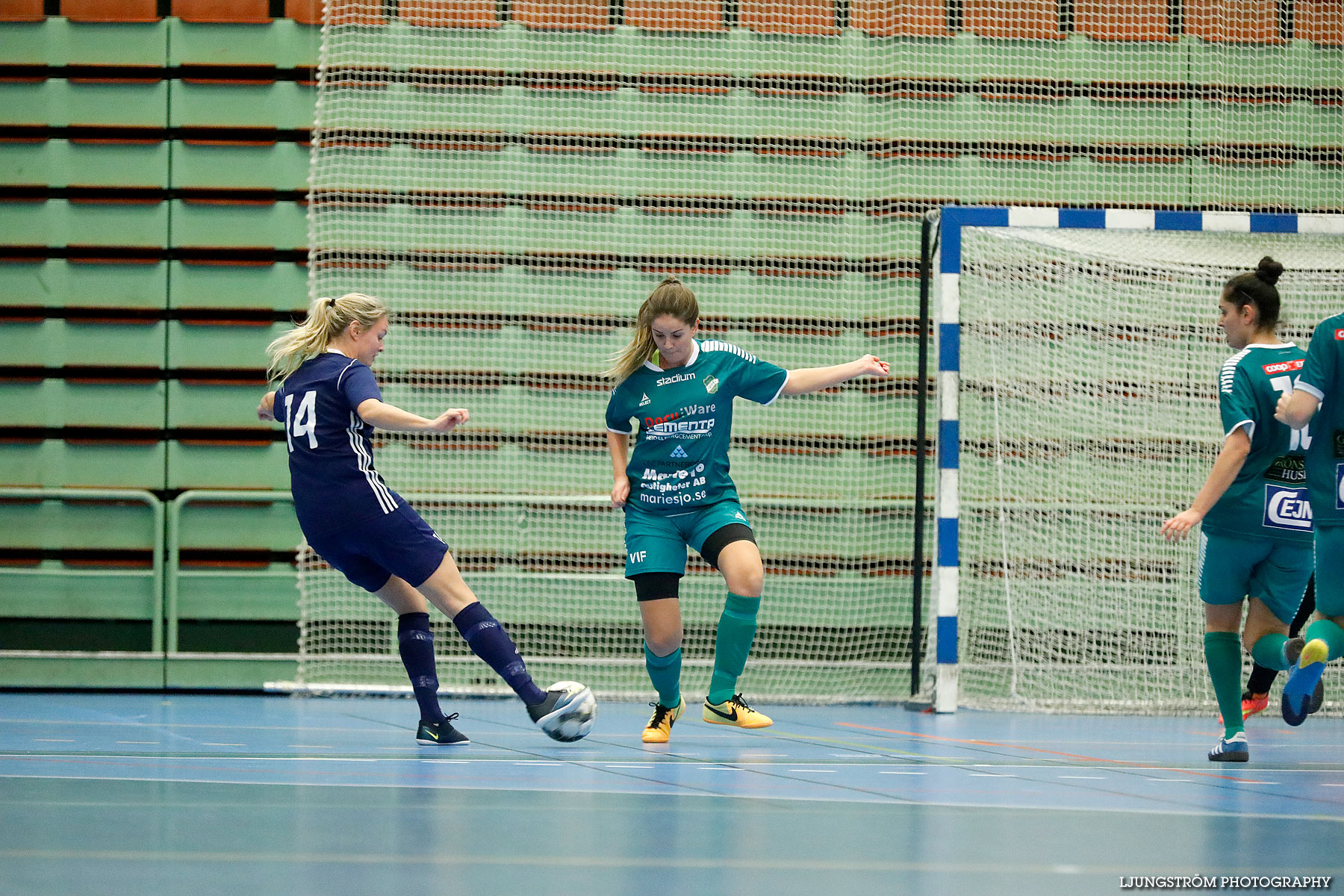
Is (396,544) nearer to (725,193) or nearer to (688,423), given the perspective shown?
(688,423)

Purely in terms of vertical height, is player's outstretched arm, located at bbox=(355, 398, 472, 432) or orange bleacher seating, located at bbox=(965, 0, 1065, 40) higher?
orange bleacher seating, located at bbox=(965, 0, 1065, 40)

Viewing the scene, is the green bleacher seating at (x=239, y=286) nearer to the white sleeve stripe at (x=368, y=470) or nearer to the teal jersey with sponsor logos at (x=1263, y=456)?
the white sleeve stripe at (x=368, y=470)

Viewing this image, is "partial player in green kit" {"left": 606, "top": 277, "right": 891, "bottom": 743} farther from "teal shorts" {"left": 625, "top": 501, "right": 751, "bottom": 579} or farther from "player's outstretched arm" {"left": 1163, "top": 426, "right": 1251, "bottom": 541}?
"player's outstretched arm" {"left": 1163, "top": 426, "right": 1251, "bottom": 541}

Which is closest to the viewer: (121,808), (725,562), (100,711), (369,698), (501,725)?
(121,808)

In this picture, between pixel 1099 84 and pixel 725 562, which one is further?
pixel 1099 84

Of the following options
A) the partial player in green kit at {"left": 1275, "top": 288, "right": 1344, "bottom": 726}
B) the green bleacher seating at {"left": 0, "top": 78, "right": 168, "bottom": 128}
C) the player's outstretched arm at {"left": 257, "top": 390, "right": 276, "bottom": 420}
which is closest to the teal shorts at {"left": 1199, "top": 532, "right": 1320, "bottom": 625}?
the partial player in green kit at {"left": 1275, "top": 288, "right": 1344, "bottom": 726}

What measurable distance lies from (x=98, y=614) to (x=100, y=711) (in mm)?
1672

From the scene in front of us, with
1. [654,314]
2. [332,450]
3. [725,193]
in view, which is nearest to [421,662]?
[332,450]

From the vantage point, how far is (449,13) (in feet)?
27.1

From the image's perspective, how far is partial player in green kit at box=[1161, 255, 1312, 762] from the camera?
4.82m

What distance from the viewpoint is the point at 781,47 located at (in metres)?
8.37

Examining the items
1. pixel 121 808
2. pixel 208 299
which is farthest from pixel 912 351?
pixel 121 808

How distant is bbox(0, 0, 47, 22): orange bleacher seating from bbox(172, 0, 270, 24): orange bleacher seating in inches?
30.8

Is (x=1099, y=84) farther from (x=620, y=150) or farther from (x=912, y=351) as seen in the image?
(x=620, y=150)
